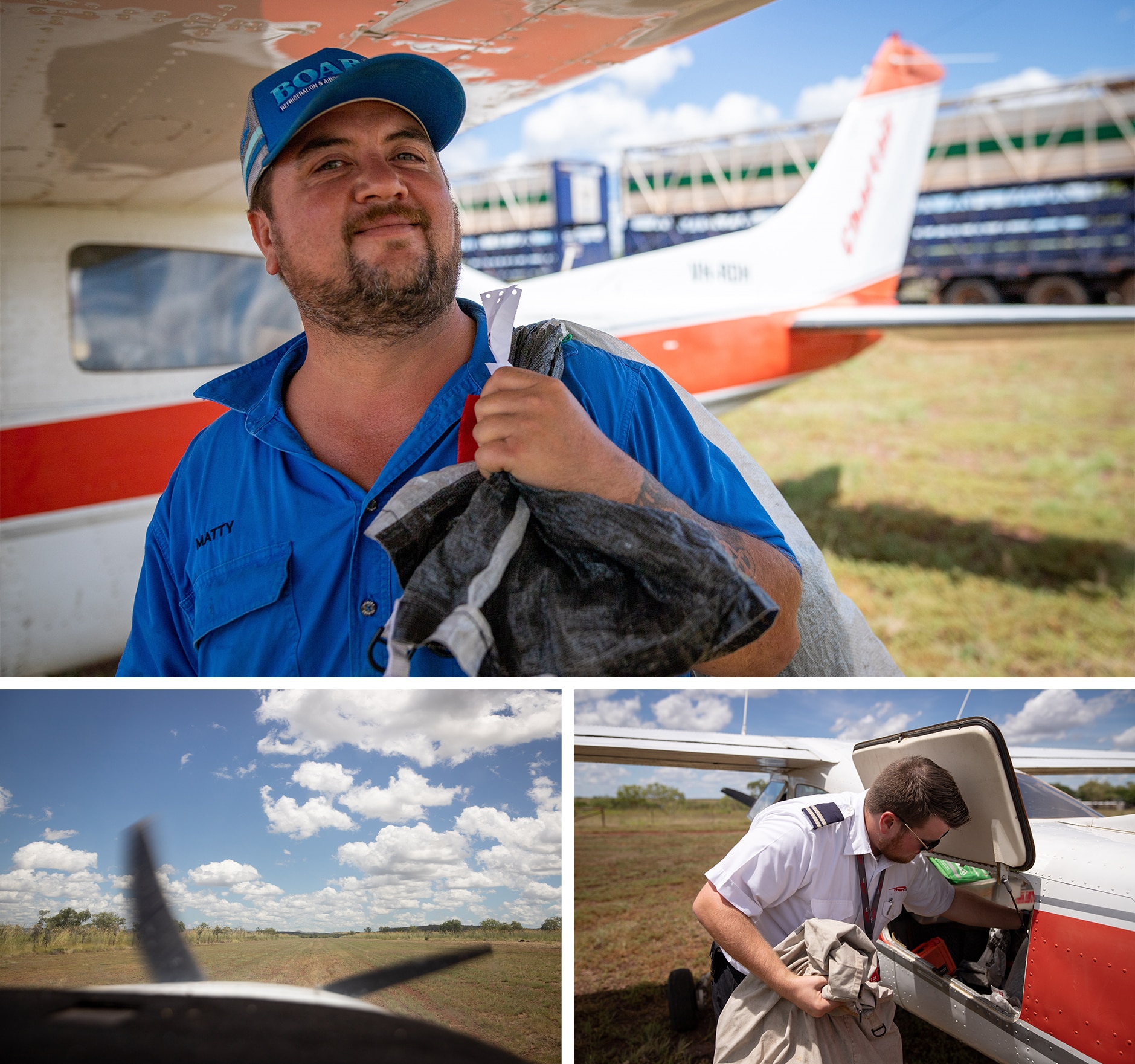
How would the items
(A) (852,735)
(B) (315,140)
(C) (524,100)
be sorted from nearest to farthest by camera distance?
(A) (852,735) < (B) (315,140) < (C) (524,100)

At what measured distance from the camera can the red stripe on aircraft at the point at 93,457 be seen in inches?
120

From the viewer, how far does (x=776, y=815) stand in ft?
3.88

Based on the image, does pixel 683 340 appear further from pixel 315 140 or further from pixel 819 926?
pixel 819 926

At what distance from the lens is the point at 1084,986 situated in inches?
42.2

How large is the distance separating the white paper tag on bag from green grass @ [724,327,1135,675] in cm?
365

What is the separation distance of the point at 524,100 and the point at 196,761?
6.19 feet

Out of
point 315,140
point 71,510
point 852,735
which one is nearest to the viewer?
point 852,735

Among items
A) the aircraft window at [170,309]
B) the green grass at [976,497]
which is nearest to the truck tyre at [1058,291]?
the green grass at [976,497]

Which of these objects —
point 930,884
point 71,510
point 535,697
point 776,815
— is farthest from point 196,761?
point 71,510

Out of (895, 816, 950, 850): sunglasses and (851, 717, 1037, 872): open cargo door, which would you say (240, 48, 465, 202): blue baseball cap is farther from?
(895, 816, 950, 850): sunglasses

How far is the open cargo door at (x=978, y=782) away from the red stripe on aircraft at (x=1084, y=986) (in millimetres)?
101

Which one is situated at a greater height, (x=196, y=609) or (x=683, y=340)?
(x=683, y=340)

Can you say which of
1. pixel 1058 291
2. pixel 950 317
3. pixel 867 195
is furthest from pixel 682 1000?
pixel 1058 291

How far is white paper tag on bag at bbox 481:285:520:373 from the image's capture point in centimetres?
123
